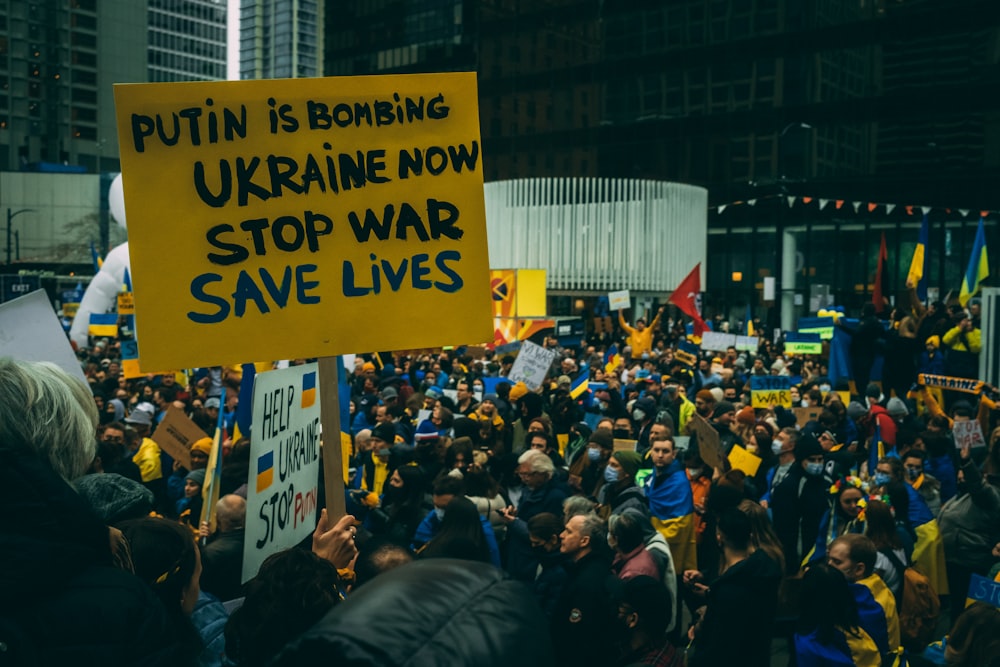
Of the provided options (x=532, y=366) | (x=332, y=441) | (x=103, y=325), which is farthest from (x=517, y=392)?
Result: (x=103, y=325)

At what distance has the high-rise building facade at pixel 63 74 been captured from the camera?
118 metres

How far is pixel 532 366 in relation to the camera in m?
12.9

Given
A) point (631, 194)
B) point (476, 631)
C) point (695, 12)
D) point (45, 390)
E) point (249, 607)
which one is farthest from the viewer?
point (695, 12)

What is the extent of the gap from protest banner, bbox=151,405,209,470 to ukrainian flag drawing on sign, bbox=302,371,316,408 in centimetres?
370

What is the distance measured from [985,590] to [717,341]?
1447 centimetres

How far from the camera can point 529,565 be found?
19.7ft

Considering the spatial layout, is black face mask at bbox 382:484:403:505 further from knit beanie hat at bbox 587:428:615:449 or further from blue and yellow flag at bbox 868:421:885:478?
blue and yellow flag at bbox 868:421:885:478

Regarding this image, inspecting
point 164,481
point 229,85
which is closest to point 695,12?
point 164,481

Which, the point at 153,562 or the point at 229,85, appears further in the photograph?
the point at 229,85

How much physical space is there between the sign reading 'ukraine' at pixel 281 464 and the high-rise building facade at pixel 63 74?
4672 inches

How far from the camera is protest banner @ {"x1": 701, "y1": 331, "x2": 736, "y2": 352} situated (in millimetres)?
19344

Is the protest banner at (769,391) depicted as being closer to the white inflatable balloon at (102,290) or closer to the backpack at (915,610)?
the backpack at (915,610)

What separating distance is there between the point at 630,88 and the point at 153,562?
167ft

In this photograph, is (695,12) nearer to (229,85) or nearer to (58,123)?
(229,85)
